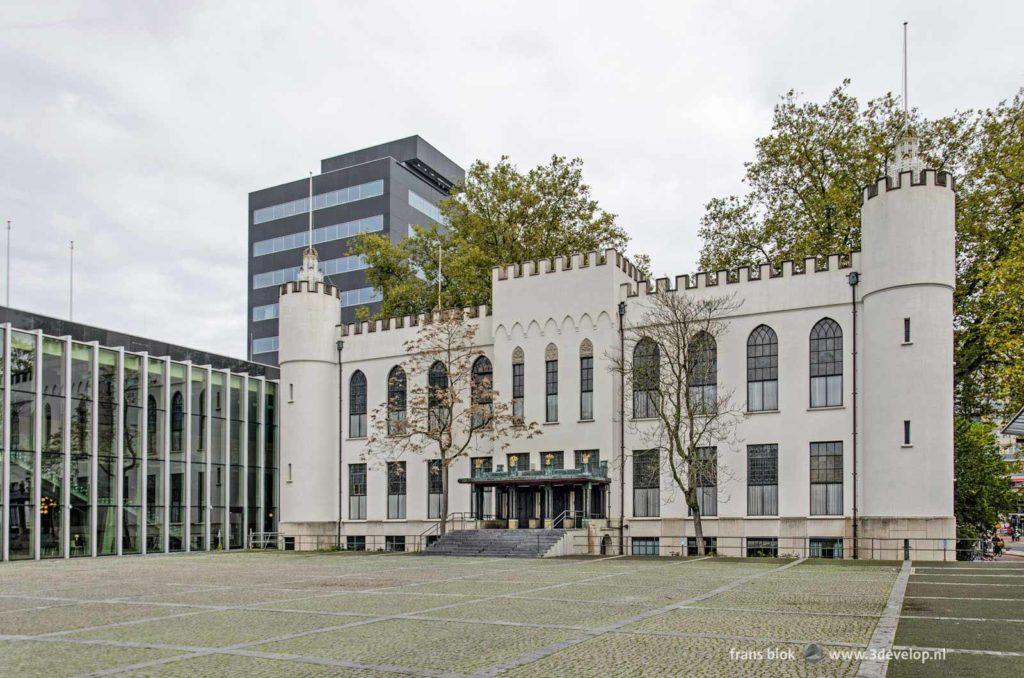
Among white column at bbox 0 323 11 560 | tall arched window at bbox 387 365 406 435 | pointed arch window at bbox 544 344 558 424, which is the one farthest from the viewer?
tall arched window at bbox 387 365 406 435

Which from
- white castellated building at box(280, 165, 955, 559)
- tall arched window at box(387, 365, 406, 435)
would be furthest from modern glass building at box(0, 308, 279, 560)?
tall arched window at box(387, 365, 406, 435)

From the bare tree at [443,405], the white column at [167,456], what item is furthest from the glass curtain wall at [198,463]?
the bare tree at [443,405]

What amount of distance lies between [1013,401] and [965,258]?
28.5 feet

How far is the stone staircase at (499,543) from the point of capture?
35188 millimetres

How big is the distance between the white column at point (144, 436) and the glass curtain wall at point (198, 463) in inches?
108

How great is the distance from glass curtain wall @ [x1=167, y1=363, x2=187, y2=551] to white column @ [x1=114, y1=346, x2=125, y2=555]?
111 inches

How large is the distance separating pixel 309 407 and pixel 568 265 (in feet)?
51.4

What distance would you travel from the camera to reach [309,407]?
4712 centimetres

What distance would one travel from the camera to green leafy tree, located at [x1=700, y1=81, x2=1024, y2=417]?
3642cm

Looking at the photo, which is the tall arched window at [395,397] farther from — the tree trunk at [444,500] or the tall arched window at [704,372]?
the tall arched window at [704,372]

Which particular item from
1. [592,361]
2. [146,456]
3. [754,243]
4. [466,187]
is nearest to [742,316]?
[592,361]

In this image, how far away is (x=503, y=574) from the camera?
25.0 metres

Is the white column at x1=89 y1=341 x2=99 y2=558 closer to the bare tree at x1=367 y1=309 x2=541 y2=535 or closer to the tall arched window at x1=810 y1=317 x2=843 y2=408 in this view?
the bare tree at x1=367 y1=309 x2=541 y2=535

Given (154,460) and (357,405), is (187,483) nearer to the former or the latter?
(154,460)
